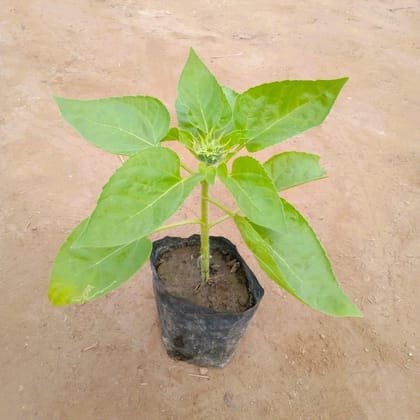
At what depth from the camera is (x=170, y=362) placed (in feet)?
6.19

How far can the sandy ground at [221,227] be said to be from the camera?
5.96 ft

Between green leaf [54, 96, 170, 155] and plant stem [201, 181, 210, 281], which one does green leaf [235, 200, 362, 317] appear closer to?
plant stem [201, 181, 210, 281]

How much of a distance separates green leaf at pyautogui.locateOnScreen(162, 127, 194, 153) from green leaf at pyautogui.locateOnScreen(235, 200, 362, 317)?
0.83ft

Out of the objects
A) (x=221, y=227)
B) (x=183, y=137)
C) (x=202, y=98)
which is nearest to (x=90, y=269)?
(x=183, y=137)

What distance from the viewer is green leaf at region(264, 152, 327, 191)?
1.35 metres

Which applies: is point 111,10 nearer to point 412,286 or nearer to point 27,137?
point 27,137

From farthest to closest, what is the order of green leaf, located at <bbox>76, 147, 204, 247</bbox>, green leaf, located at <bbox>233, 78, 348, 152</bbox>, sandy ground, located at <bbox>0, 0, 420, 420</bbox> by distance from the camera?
sandy ground, located at <bbox>0, 0, 420, 420</bbox>, green leaf, located at <bbox>233, 78, 348, 152</bbox>, green leaf, located at <bbox>76, 147, 204, 247</bbox>

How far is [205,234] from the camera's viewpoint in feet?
4.75

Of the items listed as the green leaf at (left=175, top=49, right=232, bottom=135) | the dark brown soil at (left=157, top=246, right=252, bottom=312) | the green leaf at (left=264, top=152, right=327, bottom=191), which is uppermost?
the green leaf at (left=175, top=49, right=232, bottom=135)

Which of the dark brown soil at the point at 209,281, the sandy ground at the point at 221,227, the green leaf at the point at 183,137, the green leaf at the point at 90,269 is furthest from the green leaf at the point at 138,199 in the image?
the sandy ground at the point at 221,227

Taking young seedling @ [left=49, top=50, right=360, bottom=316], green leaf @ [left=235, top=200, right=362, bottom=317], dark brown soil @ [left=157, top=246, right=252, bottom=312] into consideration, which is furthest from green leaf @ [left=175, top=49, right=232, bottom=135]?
dark brown soil @ [left=157, top=246, right=252, bottom=312]

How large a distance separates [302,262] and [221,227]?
1.23 meters

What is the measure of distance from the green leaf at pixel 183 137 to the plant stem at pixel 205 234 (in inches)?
4.8

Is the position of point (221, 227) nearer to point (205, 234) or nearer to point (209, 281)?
point (209, 281)
